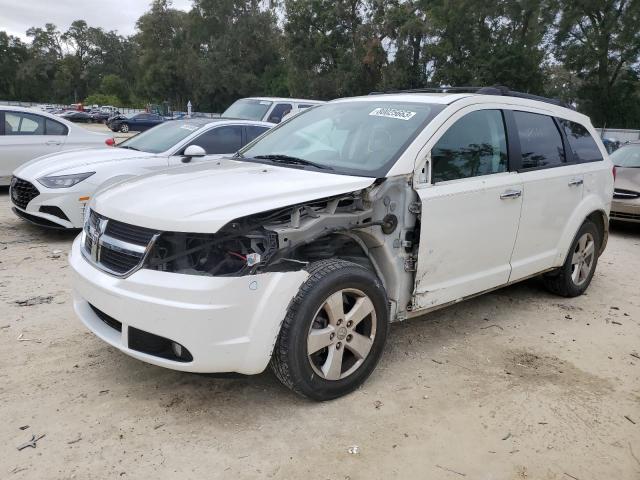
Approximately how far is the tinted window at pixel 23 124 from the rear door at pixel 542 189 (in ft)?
26.2

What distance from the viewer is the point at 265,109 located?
10.9 meters

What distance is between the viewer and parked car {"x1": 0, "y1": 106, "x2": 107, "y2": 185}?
347 inches

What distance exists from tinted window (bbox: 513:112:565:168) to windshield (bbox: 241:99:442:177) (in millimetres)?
990

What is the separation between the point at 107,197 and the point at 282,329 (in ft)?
4.47

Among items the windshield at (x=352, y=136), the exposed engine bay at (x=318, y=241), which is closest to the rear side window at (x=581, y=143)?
the windshield at (x=352, y=136)

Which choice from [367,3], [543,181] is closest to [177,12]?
[367,3]

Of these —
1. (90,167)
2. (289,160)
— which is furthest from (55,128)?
(289,160)

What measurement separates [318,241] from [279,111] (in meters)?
8.17

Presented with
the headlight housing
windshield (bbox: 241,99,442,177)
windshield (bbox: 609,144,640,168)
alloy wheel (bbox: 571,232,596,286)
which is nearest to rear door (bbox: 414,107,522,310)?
windshield (bbox: 241,99,442,177)

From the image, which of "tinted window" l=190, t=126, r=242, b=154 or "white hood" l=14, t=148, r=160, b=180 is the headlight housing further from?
"tinted window" l=190, t=126, r=242, b=154

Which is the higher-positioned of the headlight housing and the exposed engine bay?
the exposed engine bay

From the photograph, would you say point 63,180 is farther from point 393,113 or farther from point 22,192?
point 393,113

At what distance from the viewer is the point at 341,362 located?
123 inches

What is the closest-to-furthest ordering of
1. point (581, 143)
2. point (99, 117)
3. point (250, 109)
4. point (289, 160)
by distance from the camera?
point (289, 160) < point (581, 143) < point (250, 109) < point (99, 117)
